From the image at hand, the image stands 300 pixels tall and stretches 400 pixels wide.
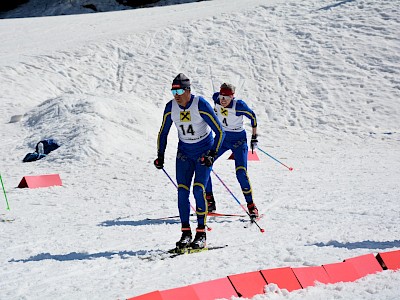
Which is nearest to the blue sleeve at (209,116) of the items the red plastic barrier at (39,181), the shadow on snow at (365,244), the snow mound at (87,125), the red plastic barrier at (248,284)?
the shadow on snow at (365,244)

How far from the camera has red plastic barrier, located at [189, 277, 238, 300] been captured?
13.8 feet

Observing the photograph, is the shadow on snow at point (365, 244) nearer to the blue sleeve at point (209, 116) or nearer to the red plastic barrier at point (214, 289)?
the blue sleeve at point (209, 116)

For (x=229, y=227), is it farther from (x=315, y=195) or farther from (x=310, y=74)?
(x=310, y=74)

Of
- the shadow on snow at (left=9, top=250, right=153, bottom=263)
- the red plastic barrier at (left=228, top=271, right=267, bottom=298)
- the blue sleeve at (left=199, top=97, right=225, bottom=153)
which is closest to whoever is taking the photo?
the red plastic barrier at (left=228, top=271, right=267, bottom=298)

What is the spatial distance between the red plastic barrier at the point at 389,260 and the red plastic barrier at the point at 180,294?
73.5 inches

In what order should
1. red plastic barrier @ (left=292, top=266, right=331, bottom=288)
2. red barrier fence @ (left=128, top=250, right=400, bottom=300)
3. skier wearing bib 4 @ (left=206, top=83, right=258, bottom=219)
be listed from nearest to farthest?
red barrier fence @ (left=128, top=250, right=400, bottom=300) < red plastic barrier @ (left=292, top=266, right=331, bottom=288) < skier wearing bib 4 @ (left=206, top=83, right=258, bottom=219)

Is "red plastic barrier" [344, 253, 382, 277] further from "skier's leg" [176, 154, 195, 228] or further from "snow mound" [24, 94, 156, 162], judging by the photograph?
"snow mound" [24, 94, 156, 162]

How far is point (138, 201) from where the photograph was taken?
408 inches

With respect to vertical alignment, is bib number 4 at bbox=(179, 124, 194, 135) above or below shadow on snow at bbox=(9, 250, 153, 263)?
above

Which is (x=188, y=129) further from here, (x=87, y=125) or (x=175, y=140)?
(x=175, y=140)

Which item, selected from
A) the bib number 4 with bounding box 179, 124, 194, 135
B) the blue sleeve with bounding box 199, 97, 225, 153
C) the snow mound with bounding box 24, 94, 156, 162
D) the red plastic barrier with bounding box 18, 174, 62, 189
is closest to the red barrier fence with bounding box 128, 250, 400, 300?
the blue sleeve with bounding box 199, 97, 225, 153

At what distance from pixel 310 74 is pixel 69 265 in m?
19.4

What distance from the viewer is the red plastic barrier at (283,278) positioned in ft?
15.0

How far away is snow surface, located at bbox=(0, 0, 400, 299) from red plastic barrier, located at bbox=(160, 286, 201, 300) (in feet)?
1.91
